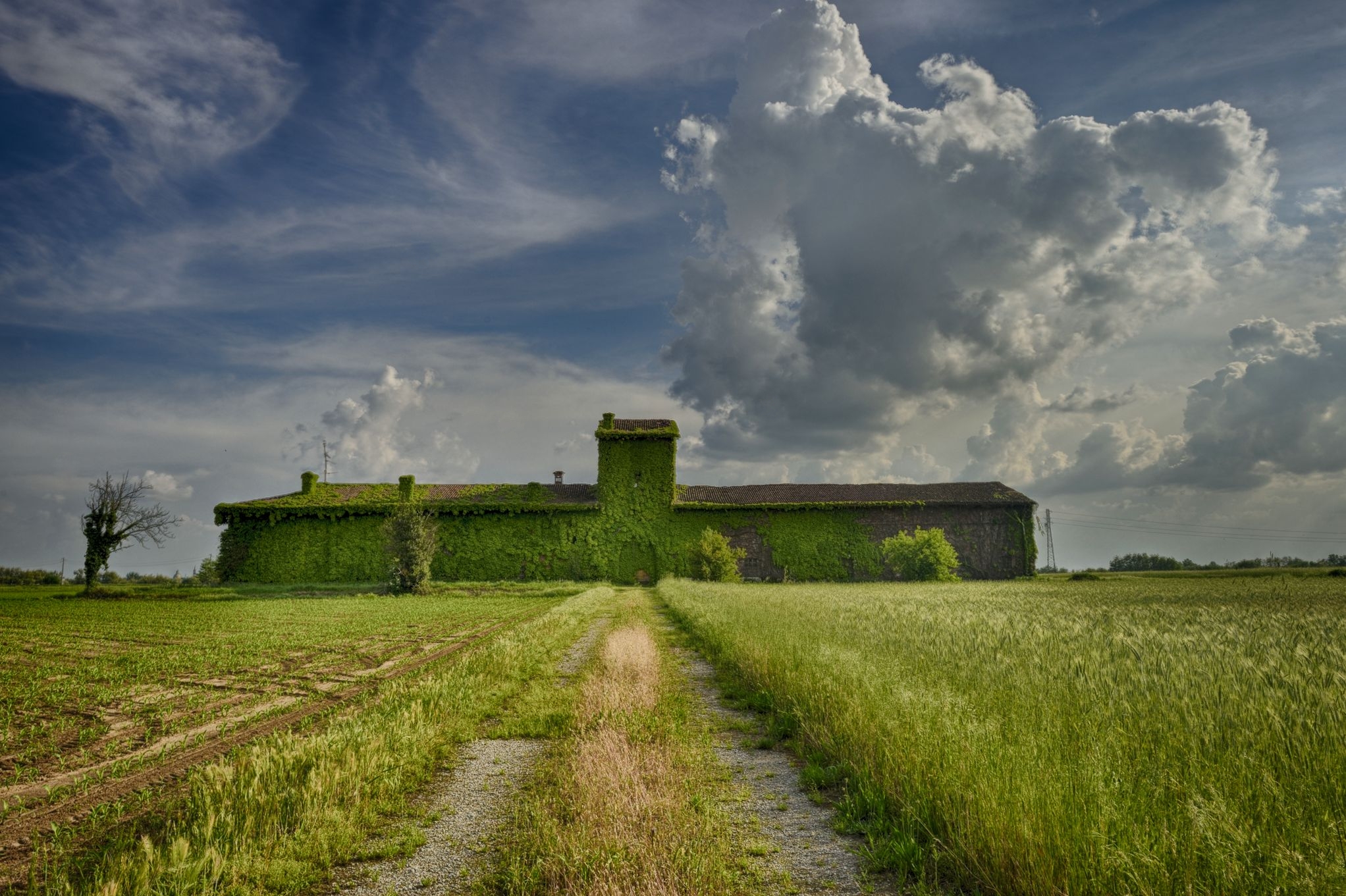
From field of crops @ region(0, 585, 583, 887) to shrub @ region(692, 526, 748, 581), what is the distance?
16890 mm

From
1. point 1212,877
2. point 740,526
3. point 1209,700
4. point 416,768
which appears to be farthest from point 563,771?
point 740,526

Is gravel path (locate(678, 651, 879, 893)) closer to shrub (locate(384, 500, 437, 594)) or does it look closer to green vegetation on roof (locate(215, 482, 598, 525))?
shrub (locate(384, 500, 437, 594))

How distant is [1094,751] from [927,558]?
1509 inches

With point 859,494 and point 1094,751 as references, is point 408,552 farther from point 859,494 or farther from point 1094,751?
point 1094,751

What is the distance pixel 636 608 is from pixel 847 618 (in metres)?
12.2

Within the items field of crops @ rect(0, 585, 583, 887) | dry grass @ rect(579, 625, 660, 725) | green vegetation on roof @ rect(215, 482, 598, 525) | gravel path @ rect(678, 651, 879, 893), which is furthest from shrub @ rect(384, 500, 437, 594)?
gravel path @ rect(678, 651, 879, 893)

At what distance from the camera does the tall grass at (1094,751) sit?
2959 mm

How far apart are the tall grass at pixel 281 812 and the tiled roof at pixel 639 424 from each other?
135 feet

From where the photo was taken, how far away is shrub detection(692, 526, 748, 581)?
1513 inches

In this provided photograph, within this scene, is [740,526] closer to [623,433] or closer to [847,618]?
[623,433]

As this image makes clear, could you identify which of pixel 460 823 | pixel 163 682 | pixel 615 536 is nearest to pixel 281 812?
pixel 460 823

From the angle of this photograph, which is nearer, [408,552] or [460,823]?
[460,823]

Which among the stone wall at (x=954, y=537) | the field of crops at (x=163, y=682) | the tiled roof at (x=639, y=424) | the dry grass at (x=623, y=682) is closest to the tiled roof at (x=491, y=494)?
the tiled roof at (x=639, y=424)

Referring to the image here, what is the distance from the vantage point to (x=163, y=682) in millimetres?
10133
